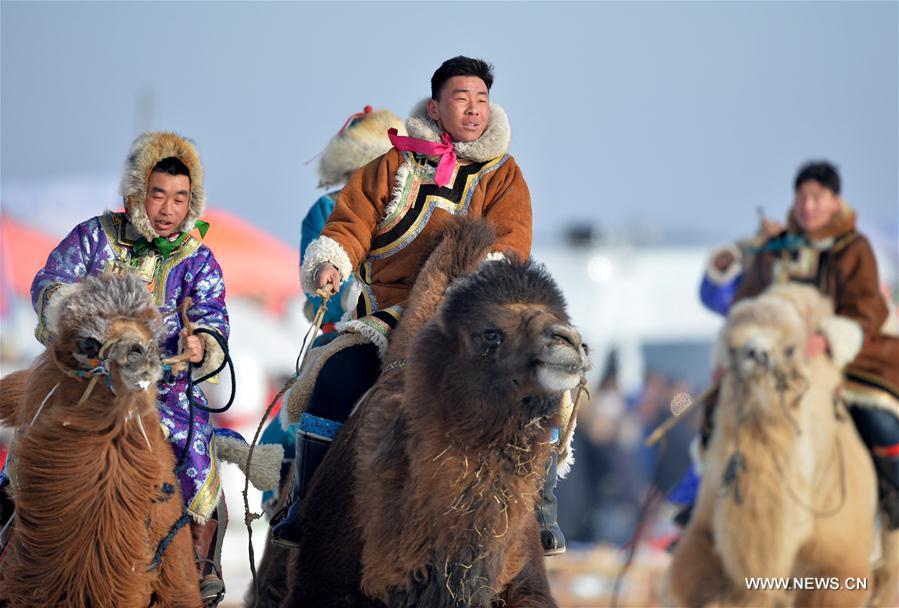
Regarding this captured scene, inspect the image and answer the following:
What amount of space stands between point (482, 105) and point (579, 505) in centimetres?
907

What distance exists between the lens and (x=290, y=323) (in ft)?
65.1

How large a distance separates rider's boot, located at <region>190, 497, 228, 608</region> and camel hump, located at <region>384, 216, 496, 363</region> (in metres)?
1.06

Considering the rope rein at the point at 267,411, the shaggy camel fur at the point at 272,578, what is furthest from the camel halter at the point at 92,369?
the shaggy camel fur at the point at 272,578

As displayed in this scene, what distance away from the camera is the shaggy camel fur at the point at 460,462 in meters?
5.02

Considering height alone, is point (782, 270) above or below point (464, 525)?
above

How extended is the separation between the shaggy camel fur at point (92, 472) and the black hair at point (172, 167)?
97cm

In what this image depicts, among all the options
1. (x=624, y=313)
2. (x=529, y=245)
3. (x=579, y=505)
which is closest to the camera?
(x=529, y=245)

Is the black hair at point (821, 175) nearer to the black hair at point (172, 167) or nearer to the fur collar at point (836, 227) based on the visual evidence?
the fur collar at point (836, 227)

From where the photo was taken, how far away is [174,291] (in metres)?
6.45

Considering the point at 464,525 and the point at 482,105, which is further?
the point at 482,105

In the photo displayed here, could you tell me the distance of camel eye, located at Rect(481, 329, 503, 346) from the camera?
512 cm

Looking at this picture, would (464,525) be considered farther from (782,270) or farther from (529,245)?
(782,270)

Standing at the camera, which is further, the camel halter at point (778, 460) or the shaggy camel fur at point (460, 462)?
the camel halter at point (778, 460)

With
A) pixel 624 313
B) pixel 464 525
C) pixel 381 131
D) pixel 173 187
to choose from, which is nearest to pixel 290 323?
pixel 624 313
